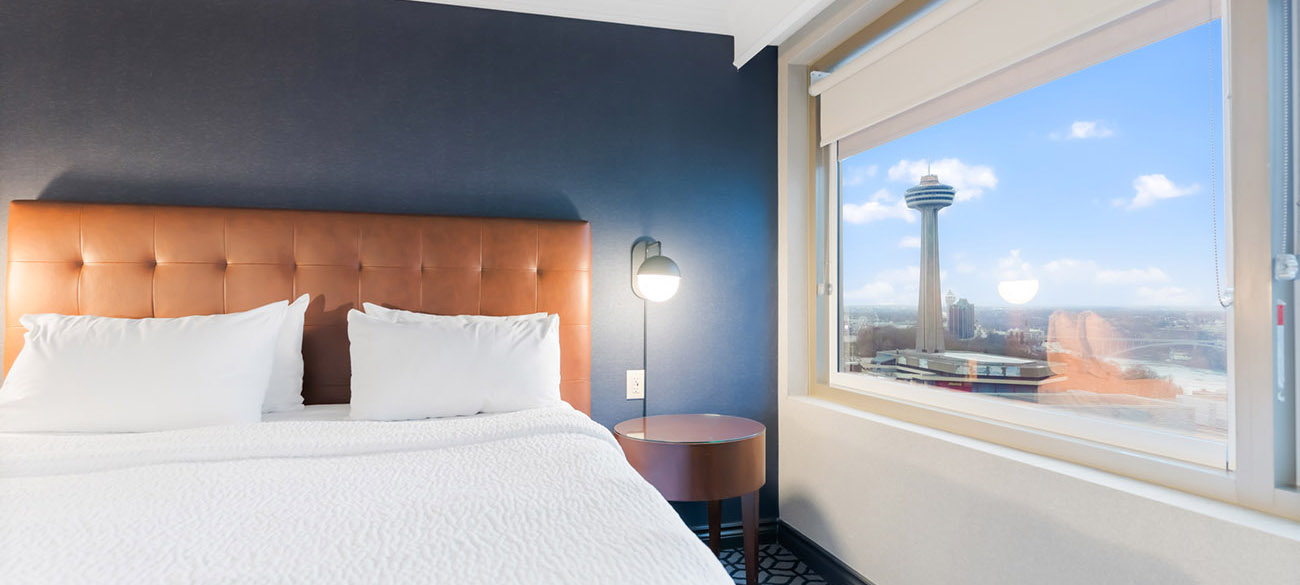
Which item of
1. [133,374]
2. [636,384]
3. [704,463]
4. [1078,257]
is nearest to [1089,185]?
[1078,257]

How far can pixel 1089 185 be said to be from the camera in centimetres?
158

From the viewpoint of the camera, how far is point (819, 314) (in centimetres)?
270

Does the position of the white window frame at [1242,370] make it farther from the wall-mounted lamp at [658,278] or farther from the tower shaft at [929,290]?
Result: the wall-mounted lamp at [658,278]

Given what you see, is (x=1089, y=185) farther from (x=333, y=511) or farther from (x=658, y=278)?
(x=333, y=511)

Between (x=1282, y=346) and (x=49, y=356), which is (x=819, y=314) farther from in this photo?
(x=49, y=356)

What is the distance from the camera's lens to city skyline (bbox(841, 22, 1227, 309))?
1364mm

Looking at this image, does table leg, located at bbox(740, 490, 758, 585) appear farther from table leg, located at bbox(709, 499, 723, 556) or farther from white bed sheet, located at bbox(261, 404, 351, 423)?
white bed sheet, located at bbox(261, 404, 351, 423)

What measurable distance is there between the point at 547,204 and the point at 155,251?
4.44 ft

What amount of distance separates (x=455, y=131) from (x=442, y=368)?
1.00 metres

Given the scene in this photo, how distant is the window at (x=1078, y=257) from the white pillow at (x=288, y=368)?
6.81 ft

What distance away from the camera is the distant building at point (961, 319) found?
195 centimetres

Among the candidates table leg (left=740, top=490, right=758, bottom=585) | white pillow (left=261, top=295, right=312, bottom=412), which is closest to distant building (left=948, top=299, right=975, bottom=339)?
table leg (left=740, top=490, right=758, bottom=585)

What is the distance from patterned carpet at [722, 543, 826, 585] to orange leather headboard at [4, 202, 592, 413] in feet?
2.83

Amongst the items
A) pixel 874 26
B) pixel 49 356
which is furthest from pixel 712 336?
pixel 49 356
